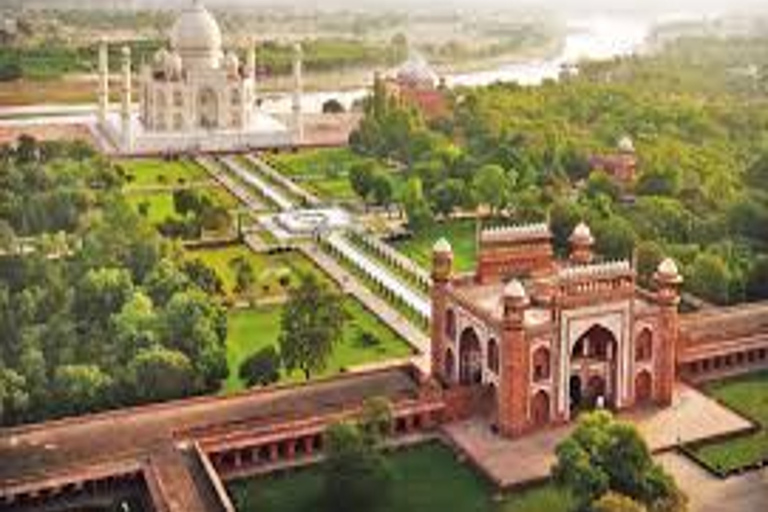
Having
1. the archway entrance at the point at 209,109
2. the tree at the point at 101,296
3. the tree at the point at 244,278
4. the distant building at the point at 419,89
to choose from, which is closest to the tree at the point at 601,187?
the tree at the point at 244,278

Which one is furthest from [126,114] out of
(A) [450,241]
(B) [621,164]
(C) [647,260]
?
(C) [647,260]

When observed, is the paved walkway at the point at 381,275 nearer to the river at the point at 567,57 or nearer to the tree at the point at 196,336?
the tree at the point at 196,336

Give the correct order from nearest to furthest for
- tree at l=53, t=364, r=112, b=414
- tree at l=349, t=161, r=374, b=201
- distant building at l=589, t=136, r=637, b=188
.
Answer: tree at l=53, t=364, r=112, b=414
tree at l=349, t=161, r=374, b=201
distant building at l=589, t=136, r=637, b=188

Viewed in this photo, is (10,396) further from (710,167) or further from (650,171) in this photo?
(710,167)

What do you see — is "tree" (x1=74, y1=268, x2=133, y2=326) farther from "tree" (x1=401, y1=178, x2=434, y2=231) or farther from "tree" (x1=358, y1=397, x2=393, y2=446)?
"tree" (x1=401, y1=178, x2=434, y2=231)

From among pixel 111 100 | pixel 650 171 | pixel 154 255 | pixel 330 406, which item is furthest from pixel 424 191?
pixel 111 100

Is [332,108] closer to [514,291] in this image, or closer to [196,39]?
[196,39]

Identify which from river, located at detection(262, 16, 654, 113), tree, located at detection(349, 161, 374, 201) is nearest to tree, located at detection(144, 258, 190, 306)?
tree, located at detection(349, 161, 374, 201)
